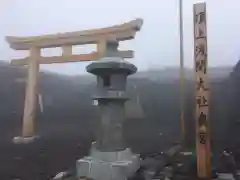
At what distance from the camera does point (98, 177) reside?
3.27 metres

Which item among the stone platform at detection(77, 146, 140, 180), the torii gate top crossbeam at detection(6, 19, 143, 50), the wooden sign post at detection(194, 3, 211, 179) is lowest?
the stone platform at detection(77, 146, 140, 180)

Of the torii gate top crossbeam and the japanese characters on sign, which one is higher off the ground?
the torii gate top crossbeam

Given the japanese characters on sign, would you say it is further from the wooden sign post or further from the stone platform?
the stone platform

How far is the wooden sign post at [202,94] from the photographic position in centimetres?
337

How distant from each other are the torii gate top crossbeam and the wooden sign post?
112cm

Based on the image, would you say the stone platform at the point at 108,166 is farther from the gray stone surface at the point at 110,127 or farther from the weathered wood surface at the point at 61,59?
the weathered wood surface at the point at 61,59

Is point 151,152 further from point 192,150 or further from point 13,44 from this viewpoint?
point 13,44

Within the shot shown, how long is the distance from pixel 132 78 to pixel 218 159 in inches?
60.3

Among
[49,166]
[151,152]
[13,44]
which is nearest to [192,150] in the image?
[151,152]

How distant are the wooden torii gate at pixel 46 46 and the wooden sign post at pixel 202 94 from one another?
1237mm

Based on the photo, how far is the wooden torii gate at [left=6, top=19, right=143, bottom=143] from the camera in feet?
15.3

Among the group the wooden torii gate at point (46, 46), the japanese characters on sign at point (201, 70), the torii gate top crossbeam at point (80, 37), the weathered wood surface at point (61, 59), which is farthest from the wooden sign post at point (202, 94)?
the weathered wood surface at point (61, 59)

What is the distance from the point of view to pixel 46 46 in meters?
5.09

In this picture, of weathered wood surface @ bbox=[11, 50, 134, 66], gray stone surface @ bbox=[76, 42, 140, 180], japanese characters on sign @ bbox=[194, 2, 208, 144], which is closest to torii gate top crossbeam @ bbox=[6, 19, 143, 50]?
weathered wood surface @ bbox=[11, 50, 134, 66]
